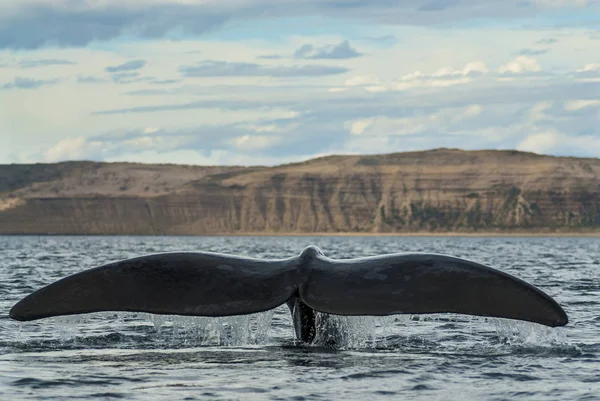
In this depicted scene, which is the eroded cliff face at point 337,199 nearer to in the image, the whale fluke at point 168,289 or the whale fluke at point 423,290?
the whale fluke at point 423,290

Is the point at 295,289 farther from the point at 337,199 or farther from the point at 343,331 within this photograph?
the point at 337,199

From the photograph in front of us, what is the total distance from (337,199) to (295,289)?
126402mm

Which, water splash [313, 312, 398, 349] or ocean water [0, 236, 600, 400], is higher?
water splash [313, 312, 398, 349]

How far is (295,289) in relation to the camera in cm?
881

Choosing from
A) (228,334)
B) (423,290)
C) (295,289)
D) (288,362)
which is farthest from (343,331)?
(228,334)

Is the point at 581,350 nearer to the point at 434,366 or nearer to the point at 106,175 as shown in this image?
the point at 434,366

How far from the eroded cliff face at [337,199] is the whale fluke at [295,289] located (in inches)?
4630

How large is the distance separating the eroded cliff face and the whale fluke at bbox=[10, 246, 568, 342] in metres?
118

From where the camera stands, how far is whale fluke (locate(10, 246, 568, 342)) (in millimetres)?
8367

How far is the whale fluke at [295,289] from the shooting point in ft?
27.5

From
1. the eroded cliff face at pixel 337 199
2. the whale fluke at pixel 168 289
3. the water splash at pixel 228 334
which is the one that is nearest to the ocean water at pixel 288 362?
the water splash at pixel 228 334

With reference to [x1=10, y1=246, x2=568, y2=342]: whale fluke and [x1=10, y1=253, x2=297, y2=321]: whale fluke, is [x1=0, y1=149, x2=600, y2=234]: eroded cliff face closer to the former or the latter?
[x1=10, y1=246, x2=568, y2=342]: whale fluke

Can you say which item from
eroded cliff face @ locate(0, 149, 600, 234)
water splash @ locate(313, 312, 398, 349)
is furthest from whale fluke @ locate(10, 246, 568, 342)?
eroded cliff face @ locate(0, 149, 600, 234)

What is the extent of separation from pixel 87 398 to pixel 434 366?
3336mm
